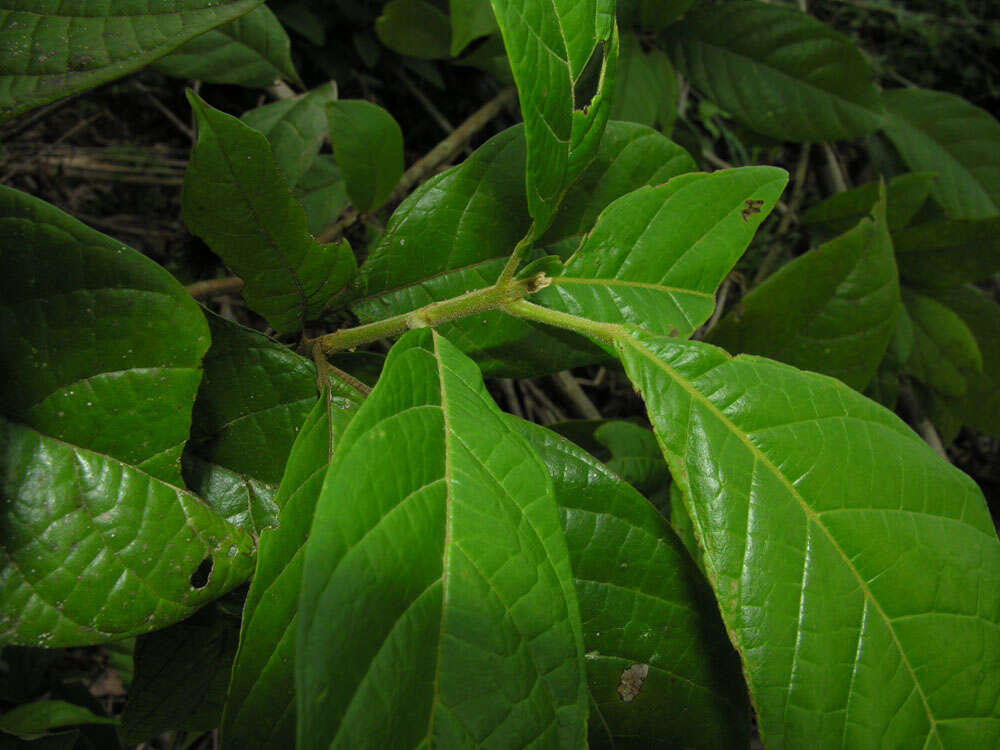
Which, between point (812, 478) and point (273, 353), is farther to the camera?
point (273, 353)

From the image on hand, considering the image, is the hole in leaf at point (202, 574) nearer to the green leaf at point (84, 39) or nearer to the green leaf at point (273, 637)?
the green leaf at point (273, 637)

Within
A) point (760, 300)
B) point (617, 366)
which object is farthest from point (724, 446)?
point (760, 300)

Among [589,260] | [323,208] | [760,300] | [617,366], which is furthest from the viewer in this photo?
Result: [323,208]

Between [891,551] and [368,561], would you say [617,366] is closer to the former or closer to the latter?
[891,551]

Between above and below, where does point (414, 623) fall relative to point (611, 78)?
below

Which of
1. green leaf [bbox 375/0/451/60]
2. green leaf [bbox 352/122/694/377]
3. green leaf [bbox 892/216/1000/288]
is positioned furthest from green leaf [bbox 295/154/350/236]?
green leaf [bbox 892/216/1000/288]

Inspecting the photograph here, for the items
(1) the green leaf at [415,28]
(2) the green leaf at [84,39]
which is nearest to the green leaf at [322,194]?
(1) the green leaf at [415,28]

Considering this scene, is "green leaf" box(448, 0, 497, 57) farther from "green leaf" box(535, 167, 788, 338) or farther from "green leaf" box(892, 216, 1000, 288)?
"green leaf" box(892, 216, 1000, 288)
